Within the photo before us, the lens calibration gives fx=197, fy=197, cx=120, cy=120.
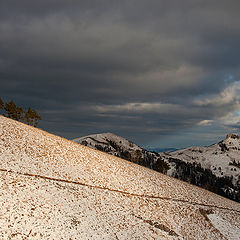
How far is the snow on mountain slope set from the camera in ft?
66.3

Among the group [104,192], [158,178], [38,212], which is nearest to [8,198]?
[38,212]

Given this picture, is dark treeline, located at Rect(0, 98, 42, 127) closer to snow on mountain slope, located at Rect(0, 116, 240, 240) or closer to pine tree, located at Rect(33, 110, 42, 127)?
pine tree, located at Rect(33, 110, 42, 127)

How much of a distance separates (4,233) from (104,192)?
15896mm

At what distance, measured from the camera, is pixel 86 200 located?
26469 millimetres

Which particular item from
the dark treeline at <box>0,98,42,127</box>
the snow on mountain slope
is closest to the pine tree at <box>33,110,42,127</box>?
the dark treeline at <box>0,98,42,127</box>

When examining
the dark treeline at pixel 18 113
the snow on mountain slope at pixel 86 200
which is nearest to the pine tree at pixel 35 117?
the dark treeline at pixel 18 113

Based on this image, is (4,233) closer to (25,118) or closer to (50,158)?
(50,158)

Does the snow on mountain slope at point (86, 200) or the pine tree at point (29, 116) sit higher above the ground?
the pine tree at point (29, 116)

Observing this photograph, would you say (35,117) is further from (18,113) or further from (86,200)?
(86,200)

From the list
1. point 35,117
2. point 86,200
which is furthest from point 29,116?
point 86,200

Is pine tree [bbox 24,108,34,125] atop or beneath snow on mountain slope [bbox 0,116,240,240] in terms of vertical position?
atop

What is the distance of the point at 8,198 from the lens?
68.6 ft

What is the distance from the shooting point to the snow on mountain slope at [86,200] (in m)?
20.2

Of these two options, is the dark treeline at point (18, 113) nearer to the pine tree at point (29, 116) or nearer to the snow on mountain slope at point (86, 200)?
the pine tree at point (29, 116)
